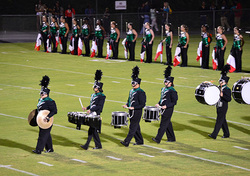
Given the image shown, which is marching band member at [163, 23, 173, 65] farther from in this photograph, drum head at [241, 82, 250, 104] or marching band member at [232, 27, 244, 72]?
drum head at [241, 82, 250, 104]

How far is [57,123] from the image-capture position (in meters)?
15.9

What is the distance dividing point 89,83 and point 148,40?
616cm

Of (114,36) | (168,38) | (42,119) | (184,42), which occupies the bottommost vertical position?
(42,119)

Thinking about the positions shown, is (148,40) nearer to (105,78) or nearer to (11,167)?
(105,78)

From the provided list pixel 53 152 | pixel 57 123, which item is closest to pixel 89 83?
pixel 57 123

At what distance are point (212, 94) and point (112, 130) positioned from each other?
268cm

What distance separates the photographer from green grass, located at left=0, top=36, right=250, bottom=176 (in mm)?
11820

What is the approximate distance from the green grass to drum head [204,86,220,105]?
92 centimetres

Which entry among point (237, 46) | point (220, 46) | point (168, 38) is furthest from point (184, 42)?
point (237, 46)

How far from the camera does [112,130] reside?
15.2 m

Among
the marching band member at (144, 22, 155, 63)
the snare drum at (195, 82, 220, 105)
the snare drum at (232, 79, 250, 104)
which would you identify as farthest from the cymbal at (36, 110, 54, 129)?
the marching band member at (144, 22, 155, 63)

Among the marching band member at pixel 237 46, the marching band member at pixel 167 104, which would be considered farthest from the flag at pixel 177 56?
the marching band member at pixel 167 104

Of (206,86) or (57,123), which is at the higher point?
(206,86)

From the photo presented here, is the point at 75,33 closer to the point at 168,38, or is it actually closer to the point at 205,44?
the point at 168,38
